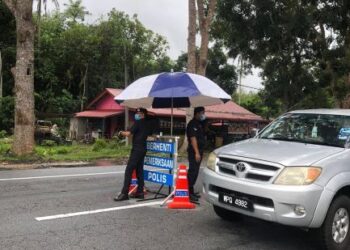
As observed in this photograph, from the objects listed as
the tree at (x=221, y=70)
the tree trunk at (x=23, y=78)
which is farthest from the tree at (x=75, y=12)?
the tree trunk at (x=23, y=78)

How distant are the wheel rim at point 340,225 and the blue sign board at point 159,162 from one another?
3.49 meters

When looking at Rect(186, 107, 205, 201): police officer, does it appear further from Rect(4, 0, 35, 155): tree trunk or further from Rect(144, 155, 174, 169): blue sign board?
Rect(4, 0, 35, 155): tree trunk

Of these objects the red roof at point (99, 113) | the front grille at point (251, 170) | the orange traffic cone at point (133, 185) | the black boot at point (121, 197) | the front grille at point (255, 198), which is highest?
the red roof at point (99, 113)

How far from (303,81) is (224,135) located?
20.7ft

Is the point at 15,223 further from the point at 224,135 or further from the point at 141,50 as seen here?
the point at 141,50

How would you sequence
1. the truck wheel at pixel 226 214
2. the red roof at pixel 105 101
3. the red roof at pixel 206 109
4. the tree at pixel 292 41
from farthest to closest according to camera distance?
the red roof at pixel 105 101, the red roof at pixel 206 109, the tree at pixel 292 41, the truck wheel at pixel 226 214

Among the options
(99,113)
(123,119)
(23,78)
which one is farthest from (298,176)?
(99,113)

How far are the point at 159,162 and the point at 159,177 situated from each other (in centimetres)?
29

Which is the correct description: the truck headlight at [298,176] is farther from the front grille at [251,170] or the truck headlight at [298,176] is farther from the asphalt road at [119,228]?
the asphalt road at [119,228]

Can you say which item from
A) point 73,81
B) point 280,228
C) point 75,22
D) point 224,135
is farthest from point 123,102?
point 75,22

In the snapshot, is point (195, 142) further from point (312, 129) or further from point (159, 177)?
point (312, 129)

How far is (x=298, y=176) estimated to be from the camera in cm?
550

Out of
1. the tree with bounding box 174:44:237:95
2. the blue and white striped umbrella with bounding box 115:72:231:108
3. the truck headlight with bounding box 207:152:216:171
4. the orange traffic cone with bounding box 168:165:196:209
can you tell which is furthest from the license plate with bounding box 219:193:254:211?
the tree with bounding box 174:44:237:95

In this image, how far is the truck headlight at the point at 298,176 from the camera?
5477mm
